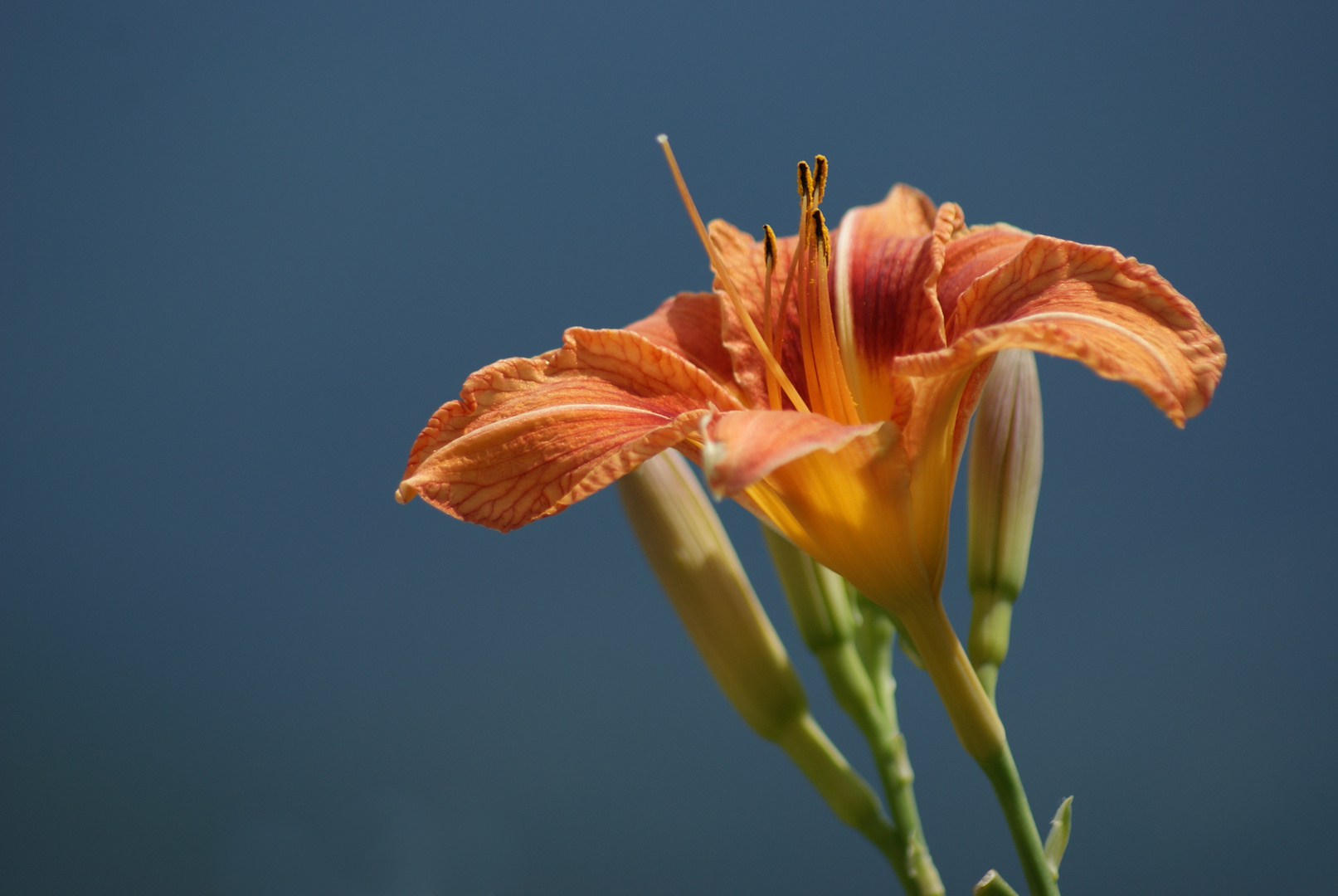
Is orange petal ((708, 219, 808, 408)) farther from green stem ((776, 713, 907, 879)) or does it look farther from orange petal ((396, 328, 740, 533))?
green stem ((776, 713, 907, 879))

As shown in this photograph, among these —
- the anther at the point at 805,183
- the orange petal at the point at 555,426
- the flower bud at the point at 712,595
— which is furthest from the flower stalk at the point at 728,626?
the anther at the point at 805,183

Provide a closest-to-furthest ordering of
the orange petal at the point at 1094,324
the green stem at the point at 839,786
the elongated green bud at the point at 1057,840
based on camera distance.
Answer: the orange petal at the point at 1094,324
the elongated green bud at the point at 1057,840
the green stem at the point at 839,786

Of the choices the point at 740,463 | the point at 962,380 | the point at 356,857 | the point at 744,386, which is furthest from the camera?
the point at 356,857

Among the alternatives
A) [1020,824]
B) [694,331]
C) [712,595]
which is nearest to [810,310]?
[694,331]

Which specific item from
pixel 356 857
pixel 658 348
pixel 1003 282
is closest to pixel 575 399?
pixel 658 348

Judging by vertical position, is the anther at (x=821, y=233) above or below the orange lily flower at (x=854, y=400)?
above

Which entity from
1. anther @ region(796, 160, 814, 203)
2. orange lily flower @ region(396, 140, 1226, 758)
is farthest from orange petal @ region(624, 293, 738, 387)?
anther @ region(796, 160, 814, 203)

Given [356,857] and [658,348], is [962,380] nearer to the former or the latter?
[658,348]

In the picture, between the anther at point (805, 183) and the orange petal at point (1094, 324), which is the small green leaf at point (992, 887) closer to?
the orange petal at point (1094, 324)
